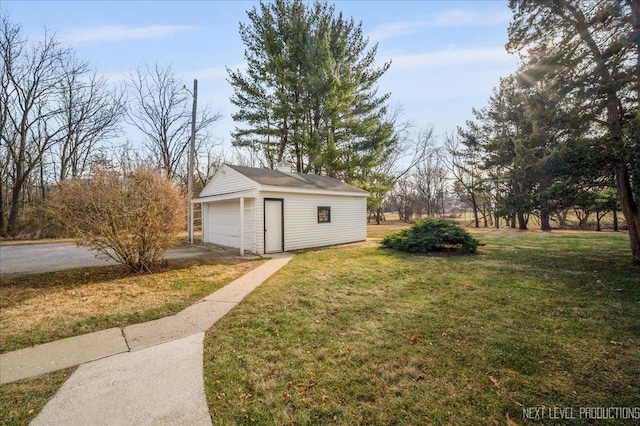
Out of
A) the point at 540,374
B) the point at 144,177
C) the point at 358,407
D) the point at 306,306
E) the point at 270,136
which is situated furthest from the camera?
the point at 270,136

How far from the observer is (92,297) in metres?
5.16

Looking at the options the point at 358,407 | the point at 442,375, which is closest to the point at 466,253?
the point at 442,375

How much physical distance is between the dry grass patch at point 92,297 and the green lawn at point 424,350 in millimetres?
1543

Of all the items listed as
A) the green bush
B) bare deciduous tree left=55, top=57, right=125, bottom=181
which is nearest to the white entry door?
the green bush

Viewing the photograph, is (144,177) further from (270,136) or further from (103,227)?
(270,136)

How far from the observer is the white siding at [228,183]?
1034cm

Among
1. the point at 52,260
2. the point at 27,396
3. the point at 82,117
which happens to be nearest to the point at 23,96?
the point at 82,117

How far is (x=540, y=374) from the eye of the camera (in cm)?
255

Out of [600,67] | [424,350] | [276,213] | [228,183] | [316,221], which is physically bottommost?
[424,350]

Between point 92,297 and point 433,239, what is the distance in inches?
370

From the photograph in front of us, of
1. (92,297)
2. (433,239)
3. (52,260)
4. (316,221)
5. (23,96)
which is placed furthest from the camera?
(23,96)

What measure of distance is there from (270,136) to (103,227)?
1331 cm

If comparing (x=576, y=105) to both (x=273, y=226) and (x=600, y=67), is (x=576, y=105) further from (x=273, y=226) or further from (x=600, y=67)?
(x=273, y=226)

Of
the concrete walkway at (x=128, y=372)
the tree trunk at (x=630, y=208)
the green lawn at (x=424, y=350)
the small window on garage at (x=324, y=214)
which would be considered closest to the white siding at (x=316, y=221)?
the small window on garage at (x=324, y=214)
